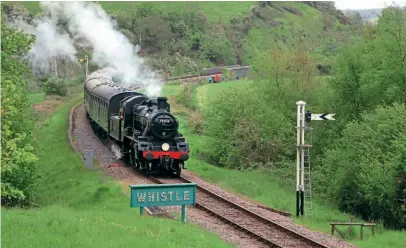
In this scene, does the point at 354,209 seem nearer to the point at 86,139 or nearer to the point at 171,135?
the point at 171,135

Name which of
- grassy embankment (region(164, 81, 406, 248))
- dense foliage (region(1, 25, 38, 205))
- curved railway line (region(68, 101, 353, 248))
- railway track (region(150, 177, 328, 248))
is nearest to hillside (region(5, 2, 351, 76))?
grassy embankment (region(164, 81, 406, 248))

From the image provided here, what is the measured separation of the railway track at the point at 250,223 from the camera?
61.0 feet

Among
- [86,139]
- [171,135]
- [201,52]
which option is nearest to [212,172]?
[171,135]

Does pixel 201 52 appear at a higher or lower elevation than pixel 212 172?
higher

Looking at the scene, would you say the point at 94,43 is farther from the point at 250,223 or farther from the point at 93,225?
the point at 93,225

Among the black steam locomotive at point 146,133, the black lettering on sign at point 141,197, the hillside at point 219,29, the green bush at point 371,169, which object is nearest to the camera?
the black lettering on sign at point 141,197

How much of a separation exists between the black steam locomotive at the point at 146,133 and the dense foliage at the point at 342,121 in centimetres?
756

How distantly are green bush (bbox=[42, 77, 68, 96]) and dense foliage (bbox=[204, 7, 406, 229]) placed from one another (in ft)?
99.0

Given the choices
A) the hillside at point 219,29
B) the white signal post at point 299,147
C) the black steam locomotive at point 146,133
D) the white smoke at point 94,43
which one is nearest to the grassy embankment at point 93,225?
the black steam locomotive at point 146,133

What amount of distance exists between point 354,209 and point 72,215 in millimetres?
14927

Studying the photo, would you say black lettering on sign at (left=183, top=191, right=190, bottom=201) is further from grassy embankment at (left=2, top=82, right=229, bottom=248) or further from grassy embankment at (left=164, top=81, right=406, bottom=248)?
grassy embankment at (left=164, top=81, right=406, bottom=248)

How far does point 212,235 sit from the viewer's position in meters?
18.4

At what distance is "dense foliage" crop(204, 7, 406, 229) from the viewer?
27562mm

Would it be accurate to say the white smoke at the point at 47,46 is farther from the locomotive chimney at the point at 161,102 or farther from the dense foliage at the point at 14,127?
the dense foliage at the point at 14,127
